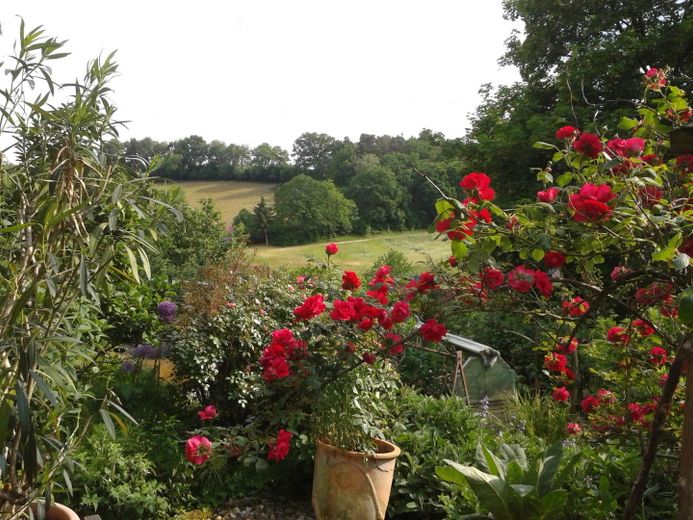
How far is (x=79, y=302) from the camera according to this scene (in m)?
2.16

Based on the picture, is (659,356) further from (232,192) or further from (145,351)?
(232,192)

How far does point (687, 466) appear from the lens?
170 cm

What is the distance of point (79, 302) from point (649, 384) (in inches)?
109

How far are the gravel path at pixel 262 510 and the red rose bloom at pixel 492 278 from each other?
82.0 inches

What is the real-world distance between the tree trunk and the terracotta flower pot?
5.28 feet

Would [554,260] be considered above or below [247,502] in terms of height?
above

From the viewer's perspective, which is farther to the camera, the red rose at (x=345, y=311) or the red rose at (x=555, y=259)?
the red rose at (x=345, y=311)

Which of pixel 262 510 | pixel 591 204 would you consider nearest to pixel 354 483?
pixel 262 510

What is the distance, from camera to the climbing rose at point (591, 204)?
166 centimetres

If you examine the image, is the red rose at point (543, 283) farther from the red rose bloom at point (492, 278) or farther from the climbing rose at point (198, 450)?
the climbing rose at point (198, 450)

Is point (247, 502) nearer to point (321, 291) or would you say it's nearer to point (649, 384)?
point (321, 291)

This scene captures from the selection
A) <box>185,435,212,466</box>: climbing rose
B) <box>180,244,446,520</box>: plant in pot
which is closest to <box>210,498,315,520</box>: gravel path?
<box>180,244,446,520</box>: plant in pot

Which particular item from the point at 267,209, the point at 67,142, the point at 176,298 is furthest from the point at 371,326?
the point at 267,209

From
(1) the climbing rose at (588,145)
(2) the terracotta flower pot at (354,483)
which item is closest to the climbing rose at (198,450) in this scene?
(2) the terracotta flower pot at (354,483)
